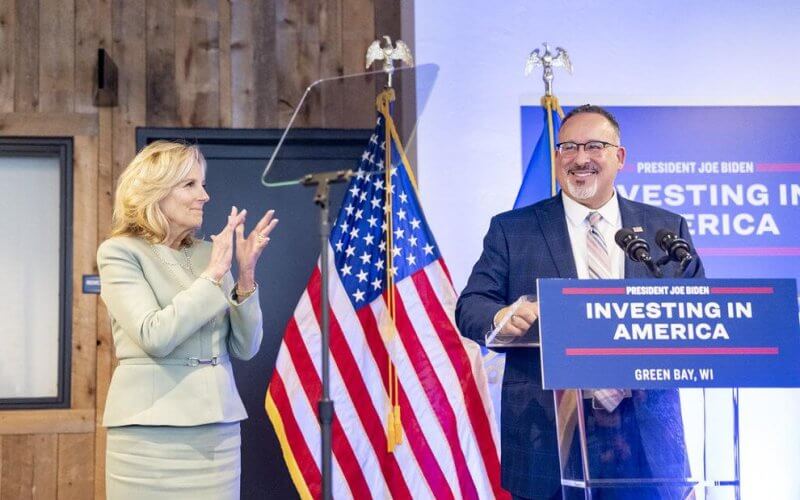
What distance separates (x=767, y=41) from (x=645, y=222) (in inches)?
70.0

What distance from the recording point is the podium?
71.5 inches

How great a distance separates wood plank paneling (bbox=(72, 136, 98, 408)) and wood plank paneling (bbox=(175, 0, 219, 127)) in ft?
1.62

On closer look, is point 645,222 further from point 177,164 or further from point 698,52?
point 698,52

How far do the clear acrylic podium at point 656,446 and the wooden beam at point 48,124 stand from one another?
3.02m

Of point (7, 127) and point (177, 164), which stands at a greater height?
point (7, 127)

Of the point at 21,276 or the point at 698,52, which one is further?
the point at 21,276

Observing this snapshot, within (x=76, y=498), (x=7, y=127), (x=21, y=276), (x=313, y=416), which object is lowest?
(x=76, y=498)

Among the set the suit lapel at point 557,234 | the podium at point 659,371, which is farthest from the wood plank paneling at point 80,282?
the podium at point 659,371

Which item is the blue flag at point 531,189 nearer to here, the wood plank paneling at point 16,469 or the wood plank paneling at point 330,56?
the wood plank paneling at point 330,56

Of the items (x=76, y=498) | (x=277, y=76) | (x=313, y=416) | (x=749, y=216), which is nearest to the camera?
(x=313, y=416)

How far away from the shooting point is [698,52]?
3789 mm

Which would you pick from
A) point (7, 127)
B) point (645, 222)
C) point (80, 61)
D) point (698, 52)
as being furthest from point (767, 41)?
point (7, 127)

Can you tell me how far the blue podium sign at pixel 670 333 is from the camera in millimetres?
1810

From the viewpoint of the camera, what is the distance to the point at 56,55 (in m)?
4.21
